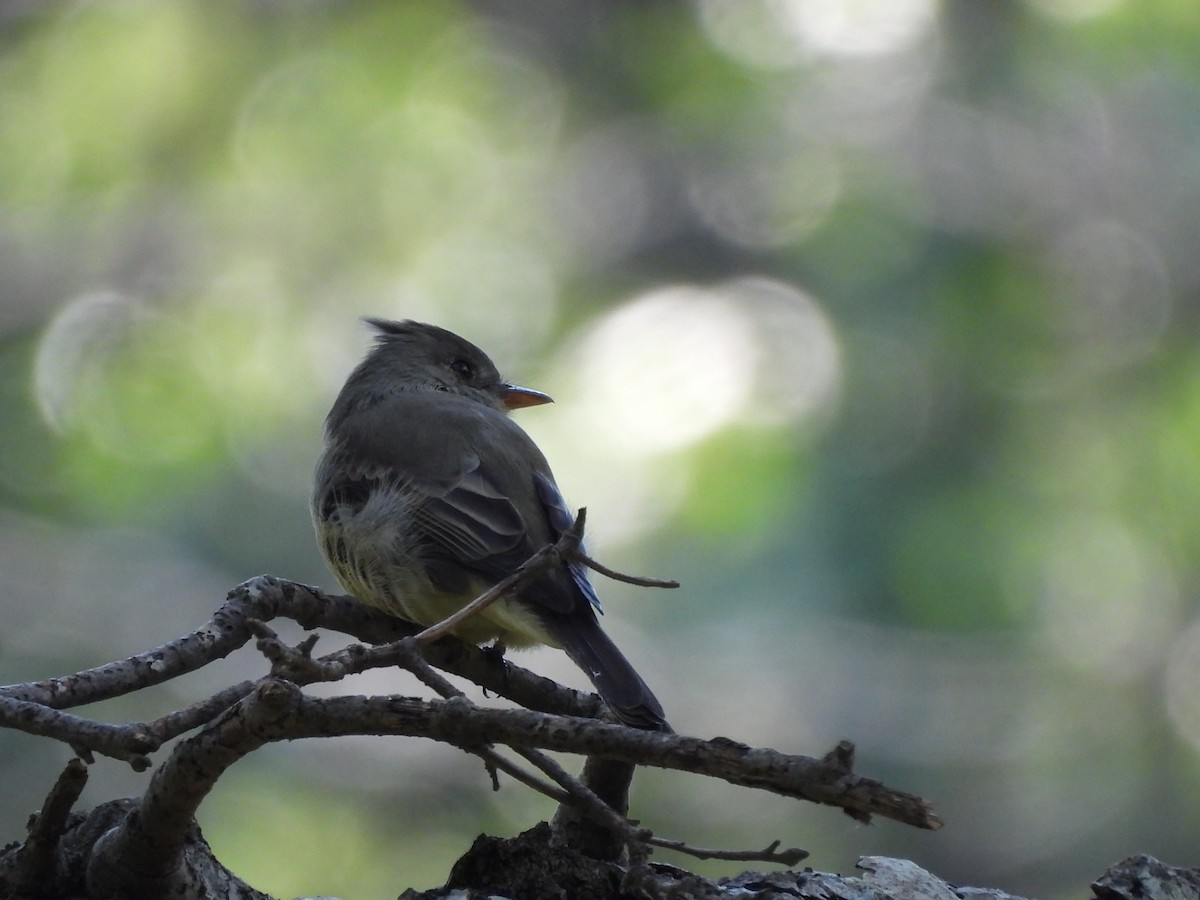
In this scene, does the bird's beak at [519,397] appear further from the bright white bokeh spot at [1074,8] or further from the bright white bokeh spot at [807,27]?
the bright white bokeh spot at [1074,8]

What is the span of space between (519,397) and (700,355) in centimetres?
251

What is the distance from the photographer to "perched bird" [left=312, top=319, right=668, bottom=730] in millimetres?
3840

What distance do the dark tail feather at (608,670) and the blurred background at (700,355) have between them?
296 cm

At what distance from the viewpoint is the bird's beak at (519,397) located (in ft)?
18.4

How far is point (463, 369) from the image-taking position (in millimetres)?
5656

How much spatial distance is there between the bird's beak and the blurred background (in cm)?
126

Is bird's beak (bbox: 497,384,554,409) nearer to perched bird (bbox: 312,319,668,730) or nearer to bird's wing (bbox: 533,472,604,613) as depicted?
perched bird (bbox: 312,319,668,730)

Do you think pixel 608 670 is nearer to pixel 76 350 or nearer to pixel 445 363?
pixel 445 363

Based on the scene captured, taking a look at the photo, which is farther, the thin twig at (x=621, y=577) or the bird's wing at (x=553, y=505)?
the bird's wing at (x=553, y=505)

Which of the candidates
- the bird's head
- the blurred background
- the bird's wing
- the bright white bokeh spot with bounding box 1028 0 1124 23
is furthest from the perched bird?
the bright white bokeh spot with bounding box 1028 0 1124 23

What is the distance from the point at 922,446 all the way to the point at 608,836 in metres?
5.09

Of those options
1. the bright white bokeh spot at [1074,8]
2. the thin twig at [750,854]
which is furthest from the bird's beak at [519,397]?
the bright white bokeh spot at [1074,8]

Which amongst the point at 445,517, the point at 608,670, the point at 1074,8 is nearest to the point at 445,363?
the point at 445,517

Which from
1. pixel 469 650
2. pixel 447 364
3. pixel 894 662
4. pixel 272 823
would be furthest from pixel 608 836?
pixel 894 662
